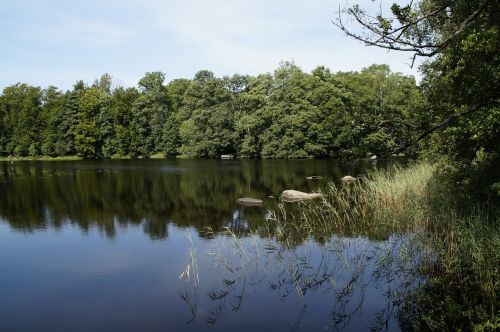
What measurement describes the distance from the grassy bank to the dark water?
0.79m

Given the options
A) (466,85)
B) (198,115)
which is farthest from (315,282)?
(198,115)

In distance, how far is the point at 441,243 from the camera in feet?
36.4

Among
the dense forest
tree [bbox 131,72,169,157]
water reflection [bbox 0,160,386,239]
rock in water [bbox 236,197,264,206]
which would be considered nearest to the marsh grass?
water reflection [bbox 0,160,386,239]

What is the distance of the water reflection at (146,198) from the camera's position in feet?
67.5

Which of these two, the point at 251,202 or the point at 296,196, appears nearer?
the point at 251,202

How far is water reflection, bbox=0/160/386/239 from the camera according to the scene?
20.6 metres

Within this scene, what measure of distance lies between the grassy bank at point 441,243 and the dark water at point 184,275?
0.79 metres

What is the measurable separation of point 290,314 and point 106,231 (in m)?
11.7

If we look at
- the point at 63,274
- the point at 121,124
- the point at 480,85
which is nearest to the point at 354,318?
the point at 480,85

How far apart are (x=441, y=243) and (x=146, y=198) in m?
20.3

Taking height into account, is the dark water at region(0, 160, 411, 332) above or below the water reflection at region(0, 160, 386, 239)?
below

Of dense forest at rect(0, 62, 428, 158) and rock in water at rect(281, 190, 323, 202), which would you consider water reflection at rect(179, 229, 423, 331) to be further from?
dense forest at rect(0, 62, 428, 158)

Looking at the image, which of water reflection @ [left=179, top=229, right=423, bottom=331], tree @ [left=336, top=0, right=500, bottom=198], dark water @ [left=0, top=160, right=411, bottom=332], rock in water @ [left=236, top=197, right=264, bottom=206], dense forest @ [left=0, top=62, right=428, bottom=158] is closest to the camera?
tree @ [left=336, top=0, right=500, bottom=198]

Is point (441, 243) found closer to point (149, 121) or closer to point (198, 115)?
point (198, 115)
